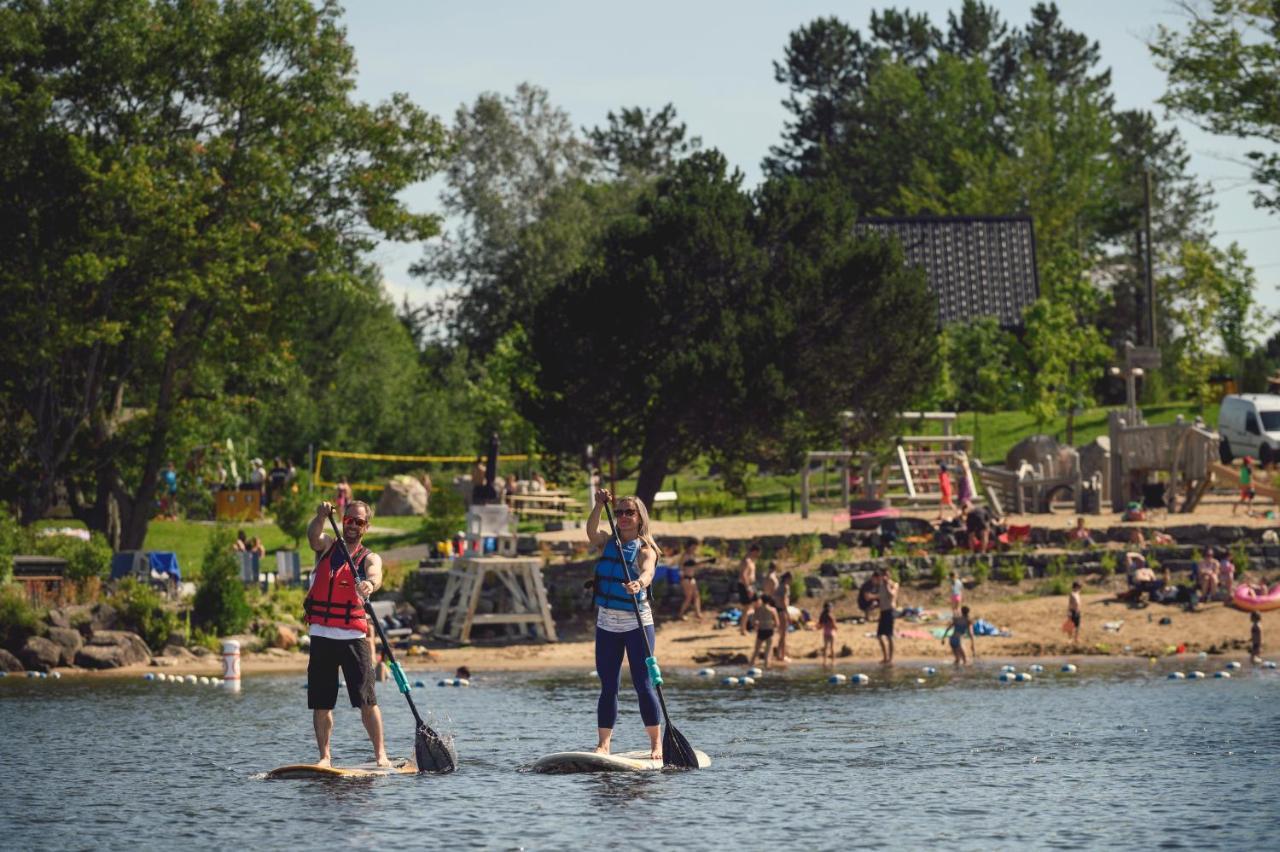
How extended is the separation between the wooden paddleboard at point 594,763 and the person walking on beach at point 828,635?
55.3ft

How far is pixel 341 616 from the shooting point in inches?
656

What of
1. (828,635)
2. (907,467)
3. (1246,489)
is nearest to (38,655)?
(828,635)

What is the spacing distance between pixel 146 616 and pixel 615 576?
22.2 metres

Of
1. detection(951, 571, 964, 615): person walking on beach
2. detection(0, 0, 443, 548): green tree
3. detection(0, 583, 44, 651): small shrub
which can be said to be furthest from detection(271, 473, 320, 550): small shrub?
detection(951, 571, 964, 615): person walking on beach

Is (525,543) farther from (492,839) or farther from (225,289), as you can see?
(492,839)

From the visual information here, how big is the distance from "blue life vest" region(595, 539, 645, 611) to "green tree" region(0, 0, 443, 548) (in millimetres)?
27205

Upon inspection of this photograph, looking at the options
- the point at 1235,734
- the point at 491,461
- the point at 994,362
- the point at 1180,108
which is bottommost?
the point at 1235,734

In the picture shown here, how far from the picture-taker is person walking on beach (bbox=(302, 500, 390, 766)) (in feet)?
54.4

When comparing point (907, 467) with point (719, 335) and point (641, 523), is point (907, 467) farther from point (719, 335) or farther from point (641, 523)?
point (641, 523)

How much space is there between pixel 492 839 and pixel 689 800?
7.64ft

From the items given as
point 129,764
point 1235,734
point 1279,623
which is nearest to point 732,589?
point 1279,623

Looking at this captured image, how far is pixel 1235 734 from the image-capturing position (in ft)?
72.2

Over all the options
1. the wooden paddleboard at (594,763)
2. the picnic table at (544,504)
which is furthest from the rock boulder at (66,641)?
the wooden paddleboard at (594,763)

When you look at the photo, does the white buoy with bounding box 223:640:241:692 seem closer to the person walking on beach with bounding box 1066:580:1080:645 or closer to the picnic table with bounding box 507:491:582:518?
the person walking on beach with bounding box 1066:580:1080:645
